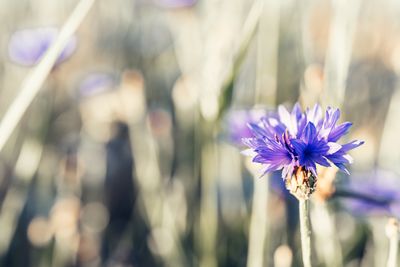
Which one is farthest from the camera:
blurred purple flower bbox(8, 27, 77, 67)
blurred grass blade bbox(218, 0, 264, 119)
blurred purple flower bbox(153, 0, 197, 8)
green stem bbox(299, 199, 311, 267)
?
blurred purple flower bbox(153, 0, 197, 8)

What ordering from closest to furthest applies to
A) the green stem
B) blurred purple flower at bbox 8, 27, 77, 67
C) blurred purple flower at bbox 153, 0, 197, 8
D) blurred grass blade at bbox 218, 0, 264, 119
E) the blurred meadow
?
the green stem, blurred grass blade at bbox 218, 0, 264, 119, the blurred meadow, blurred purple flower at bbox 8, 27, 77, 67, blurred purple flower at bbox 153, 0, 197, 8

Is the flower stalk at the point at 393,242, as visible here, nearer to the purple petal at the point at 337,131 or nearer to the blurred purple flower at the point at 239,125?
the purple petal at the point at 337,131

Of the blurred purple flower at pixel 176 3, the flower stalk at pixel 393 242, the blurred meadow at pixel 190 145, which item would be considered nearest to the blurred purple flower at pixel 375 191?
the blurred meadow at pixel 190 145

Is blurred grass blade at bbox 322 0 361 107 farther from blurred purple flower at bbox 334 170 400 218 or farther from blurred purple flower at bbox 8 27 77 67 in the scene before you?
blurred purple flower at bbox 8 27 77 67

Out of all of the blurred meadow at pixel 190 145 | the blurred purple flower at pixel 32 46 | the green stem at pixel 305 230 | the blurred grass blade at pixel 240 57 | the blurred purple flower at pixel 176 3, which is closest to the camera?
the green stem at pixel 305 230

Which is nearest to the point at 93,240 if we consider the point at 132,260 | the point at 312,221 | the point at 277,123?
the point at 132,260

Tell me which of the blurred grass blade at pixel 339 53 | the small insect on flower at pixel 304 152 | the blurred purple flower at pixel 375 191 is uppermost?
the blurred grass blade at pixel 339 53

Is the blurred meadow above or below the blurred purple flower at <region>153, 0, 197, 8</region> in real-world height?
below

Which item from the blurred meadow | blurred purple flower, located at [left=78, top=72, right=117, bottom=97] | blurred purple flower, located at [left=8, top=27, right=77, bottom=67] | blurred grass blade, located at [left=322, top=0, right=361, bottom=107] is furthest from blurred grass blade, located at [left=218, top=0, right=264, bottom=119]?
blurred purple flower, located at [left=78, top=72, right=117, bottom=97]
